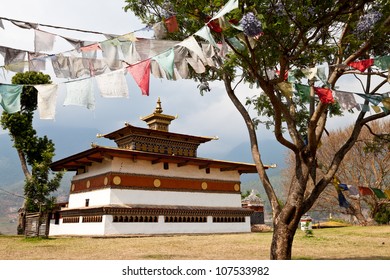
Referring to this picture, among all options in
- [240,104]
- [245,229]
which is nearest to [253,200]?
[245,229]

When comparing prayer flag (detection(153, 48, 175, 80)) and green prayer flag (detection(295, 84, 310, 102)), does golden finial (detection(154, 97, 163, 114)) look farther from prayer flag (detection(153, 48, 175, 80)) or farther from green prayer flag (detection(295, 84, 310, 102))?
prayer flag (detection(153, 48, 175, 80))

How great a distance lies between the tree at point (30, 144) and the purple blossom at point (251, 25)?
20.2 m

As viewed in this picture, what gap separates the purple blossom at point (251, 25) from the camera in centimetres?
747

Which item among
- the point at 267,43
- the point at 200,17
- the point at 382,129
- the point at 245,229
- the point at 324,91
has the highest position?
the point at 382,129

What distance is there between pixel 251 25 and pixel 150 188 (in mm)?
19166

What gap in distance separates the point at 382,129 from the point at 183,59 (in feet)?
102

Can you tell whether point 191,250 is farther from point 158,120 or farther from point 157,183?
point 158,120

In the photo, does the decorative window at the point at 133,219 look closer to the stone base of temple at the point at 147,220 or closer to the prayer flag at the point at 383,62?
the stone base of temple at the point at 147,220

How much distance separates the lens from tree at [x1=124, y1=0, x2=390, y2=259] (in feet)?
26.7

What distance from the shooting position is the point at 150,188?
25.4m

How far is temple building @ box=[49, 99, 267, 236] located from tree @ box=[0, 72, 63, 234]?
6.18ft

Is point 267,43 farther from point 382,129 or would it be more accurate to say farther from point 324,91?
point 382,129

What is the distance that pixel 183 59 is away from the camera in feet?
27.6

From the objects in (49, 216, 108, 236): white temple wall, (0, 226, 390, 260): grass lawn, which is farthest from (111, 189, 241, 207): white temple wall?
(0, 226, 390, 260): grass lawn
